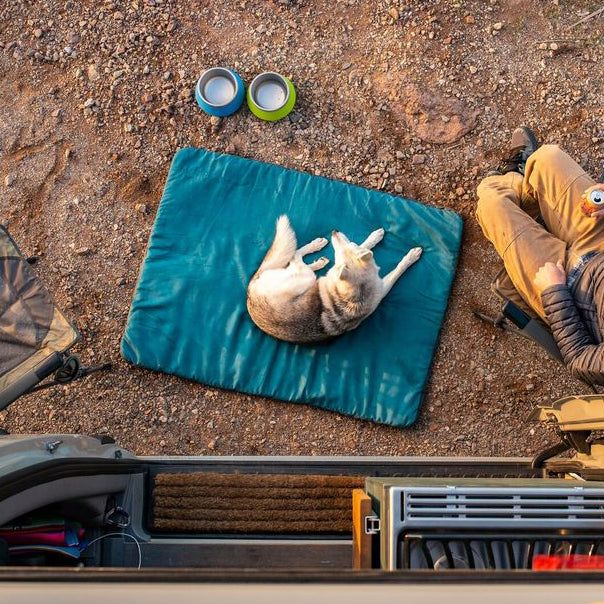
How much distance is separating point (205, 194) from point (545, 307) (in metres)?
2.29

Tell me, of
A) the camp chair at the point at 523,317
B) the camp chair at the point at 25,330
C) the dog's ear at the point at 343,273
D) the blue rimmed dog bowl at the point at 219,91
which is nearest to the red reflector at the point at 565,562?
the camp chair at the point at 523,317

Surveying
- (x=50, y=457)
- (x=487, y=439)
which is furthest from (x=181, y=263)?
(x=487, y=439)

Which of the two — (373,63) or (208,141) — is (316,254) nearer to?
(208,141)

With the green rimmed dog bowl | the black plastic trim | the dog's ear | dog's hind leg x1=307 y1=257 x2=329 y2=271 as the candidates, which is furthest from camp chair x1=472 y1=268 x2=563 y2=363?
the black plastic trim

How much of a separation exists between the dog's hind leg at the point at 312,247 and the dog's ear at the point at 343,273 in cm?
46

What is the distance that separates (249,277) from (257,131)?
1.11 m

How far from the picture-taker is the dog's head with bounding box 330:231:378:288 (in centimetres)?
329

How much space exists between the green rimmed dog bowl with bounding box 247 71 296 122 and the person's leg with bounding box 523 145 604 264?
1.69m

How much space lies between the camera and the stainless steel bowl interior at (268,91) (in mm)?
3965

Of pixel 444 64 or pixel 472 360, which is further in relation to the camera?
pixel 444 64

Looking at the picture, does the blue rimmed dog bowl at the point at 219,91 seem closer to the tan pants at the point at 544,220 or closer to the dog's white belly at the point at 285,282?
the dog's white belly at the point at 285,282

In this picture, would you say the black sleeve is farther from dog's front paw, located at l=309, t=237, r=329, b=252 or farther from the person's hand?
dog's front paw, located at l=309, t=237, r=329, b=252

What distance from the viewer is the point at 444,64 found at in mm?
4109

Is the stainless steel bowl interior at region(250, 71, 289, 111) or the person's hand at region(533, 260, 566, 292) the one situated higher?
the stainless steel bowl interior at region(250, 71, 289, 111)
